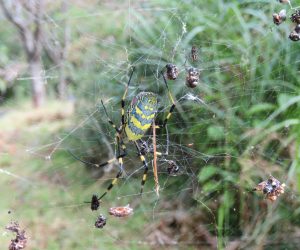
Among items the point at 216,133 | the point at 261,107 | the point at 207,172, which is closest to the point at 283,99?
the point at 261,107

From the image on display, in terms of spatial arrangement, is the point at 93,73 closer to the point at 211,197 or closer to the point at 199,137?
the point at 199,137

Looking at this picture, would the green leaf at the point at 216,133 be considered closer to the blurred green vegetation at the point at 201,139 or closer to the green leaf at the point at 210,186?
the blurred green vegetation at the point at 201,139

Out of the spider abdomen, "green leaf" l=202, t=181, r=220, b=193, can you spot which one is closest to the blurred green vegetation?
"green leaf" l=202, t=181, r=220, b=193

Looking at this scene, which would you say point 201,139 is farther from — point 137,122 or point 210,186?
point 137,122

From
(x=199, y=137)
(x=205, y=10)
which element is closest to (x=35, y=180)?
(x=199, y=137)

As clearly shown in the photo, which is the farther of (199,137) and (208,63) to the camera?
(199,137)

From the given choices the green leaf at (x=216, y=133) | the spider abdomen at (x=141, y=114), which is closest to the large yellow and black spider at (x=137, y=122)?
the spider abdomen at (x=141, y=114)
